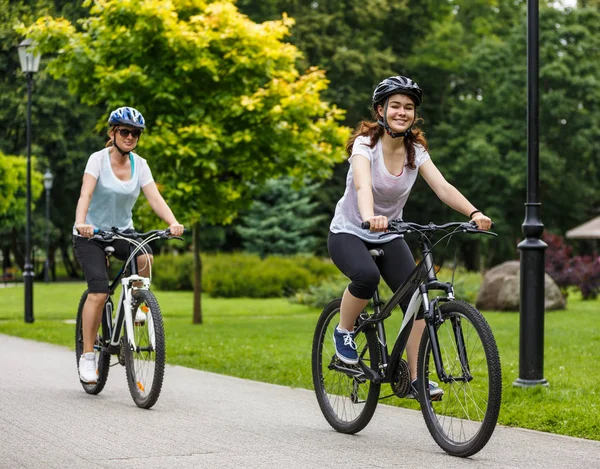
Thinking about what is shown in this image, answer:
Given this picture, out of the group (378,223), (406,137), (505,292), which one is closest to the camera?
(378,223)

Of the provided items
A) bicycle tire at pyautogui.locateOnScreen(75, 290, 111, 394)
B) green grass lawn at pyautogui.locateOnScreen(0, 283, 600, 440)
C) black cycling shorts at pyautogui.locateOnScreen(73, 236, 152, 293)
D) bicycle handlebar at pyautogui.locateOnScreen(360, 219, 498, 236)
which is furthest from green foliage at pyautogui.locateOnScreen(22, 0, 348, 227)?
bicycle handlebar at pyautogui.locateOnScreen(360, 219, 498, 236)

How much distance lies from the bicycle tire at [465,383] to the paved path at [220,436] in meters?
0.12

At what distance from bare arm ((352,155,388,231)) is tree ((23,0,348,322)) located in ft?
33.4

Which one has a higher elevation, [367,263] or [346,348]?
[367,263]

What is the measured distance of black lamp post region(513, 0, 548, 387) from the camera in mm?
7863

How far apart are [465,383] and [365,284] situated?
85cm

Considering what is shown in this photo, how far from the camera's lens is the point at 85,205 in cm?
755

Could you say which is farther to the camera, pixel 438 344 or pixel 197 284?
pixel 197 284

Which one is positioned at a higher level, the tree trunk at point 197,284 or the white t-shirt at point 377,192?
the white t-shirt at point 377,192

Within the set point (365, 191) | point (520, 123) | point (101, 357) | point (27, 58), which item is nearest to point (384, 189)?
point (365, 191)

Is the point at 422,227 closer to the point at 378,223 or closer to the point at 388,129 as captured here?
the point at 378,223

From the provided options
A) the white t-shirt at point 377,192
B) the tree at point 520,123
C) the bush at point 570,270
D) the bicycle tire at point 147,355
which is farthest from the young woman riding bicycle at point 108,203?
the tree at point 520,123

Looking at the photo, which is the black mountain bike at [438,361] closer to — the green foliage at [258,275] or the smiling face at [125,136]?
the smiling face at [125,136]

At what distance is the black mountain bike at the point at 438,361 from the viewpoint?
212 inches
